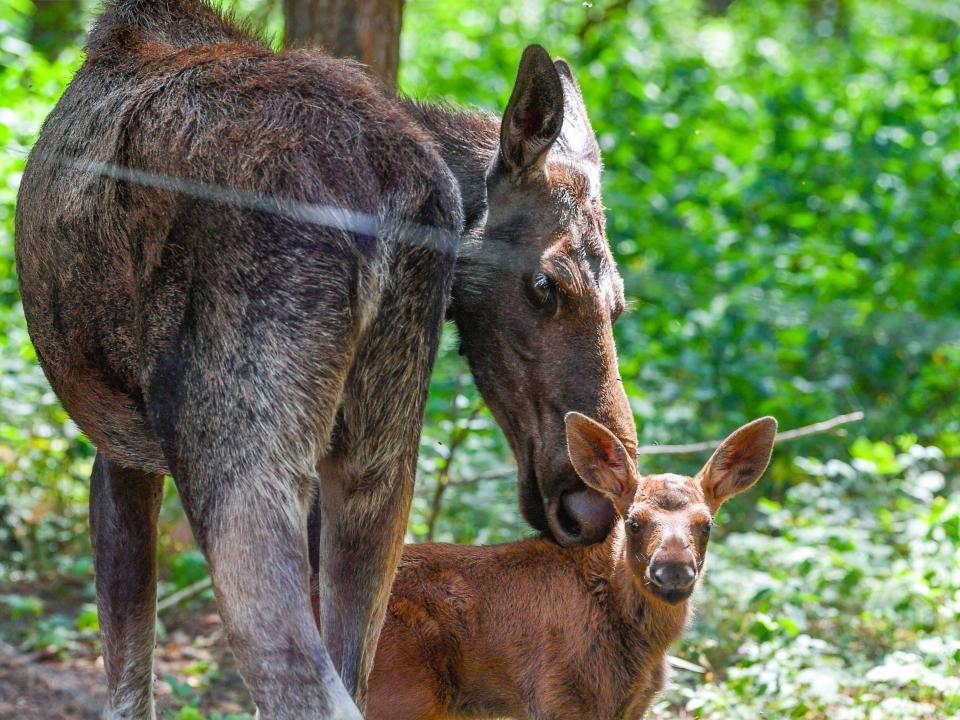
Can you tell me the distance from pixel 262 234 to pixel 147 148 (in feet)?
1.44

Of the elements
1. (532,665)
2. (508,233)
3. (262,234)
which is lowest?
(532,665)

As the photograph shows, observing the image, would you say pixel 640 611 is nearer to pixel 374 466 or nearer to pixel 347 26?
pixel 374 466

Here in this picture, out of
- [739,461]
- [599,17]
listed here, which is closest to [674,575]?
[739,461]

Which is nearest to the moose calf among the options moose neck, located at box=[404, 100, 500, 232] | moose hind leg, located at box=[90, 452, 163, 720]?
moose hind leg, located at box=[90, 452, 163, 720]

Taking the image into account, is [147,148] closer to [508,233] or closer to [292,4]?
[508,233]

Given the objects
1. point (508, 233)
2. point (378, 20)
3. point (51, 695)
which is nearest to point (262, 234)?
point (508, 233)

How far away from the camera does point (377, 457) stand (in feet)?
10.5

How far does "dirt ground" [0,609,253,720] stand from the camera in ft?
18.0

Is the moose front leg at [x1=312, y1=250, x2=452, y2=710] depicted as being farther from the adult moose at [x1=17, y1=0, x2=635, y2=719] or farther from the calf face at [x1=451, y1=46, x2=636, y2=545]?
the calf face at [x1=451, y1=46, x2=636, y2=545]

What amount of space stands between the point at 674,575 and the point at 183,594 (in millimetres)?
3027

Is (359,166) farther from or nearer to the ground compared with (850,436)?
farther from the ground

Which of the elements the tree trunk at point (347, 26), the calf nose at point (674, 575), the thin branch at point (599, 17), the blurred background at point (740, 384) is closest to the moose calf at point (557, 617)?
the calf nose at point (674, 575)

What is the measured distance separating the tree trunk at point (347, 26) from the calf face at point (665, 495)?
3.04 metres

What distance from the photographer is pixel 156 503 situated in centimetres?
434
